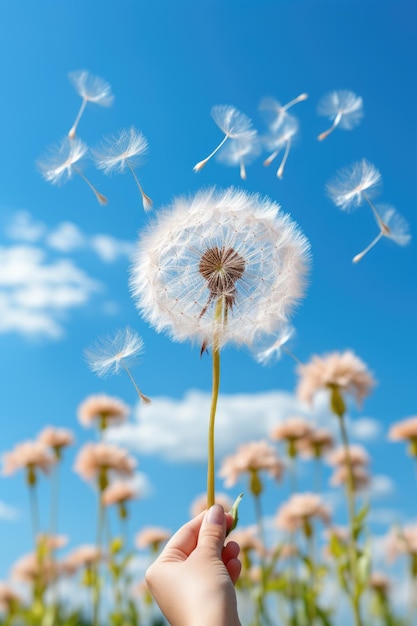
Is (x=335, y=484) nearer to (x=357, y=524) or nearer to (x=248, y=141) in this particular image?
(x=357, y=524)

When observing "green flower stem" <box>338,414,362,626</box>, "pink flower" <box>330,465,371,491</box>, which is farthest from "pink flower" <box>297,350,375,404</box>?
"pink flower" <box>330,465,371,491</box>

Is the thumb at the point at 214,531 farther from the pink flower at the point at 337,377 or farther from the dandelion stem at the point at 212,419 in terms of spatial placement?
the pink flower at the point at 337,377

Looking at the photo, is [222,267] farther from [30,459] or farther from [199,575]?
[30,459]

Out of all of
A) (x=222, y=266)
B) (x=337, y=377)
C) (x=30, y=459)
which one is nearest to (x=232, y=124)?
(x=222, y=266)

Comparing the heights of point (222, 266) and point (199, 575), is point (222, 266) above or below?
above

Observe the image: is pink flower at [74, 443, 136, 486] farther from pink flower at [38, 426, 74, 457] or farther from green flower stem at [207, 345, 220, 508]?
green flower stem at [207, 345, 220, 508]

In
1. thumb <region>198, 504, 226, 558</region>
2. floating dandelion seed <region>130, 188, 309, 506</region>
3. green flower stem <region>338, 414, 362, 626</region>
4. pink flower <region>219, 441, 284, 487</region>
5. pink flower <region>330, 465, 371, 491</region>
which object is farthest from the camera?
pink flower <region>330, 465, 371, 491</region>

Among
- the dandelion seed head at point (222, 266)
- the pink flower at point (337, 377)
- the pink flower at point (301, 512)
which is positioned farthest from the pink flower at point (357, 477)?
the dandelion seed head at point (222, 266)
